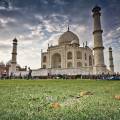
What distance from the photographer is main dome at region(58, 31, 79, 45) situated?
163ft

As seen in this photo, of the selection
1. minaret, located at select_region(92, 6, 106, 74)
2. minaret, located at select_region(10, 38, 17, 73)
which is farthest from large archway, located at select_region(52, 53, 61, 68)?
minaret, located at select_region(92, 6, 106, 74)

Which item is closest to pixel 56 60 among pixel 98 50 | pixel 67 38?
pixel 67 38

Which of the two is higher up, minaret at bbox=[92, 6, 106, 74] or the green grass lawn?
minaret at bbox=[92, 6, 106, 74]

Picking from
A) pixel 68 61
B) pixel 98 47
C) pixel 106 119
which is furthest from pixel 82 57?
pixel 106 119

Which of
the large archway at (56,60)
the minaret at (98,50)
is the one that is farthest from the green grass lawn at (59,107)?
the large archway at (56,60)

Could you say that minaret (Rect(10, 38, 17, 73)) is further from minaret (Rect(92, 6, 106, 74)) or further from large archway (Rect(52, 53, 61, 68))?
minaret (Rect(92, 6, 106, 74))

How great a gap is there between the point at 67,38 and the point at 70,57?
6396mm

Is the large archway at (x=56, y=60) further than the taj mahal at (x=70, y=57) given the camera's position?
Yes

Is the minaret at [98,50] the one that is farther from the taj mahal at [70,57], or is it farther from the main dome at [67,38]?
the main dome at [67,38]

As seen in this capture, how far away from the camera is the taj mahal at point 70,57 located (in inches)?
1276

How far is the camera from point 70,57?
154ft

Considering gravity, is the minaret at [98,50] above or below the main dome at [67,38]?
below

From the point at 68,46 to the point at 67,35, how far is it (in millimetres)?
5989

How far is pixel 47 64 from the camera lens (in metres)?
50.8
